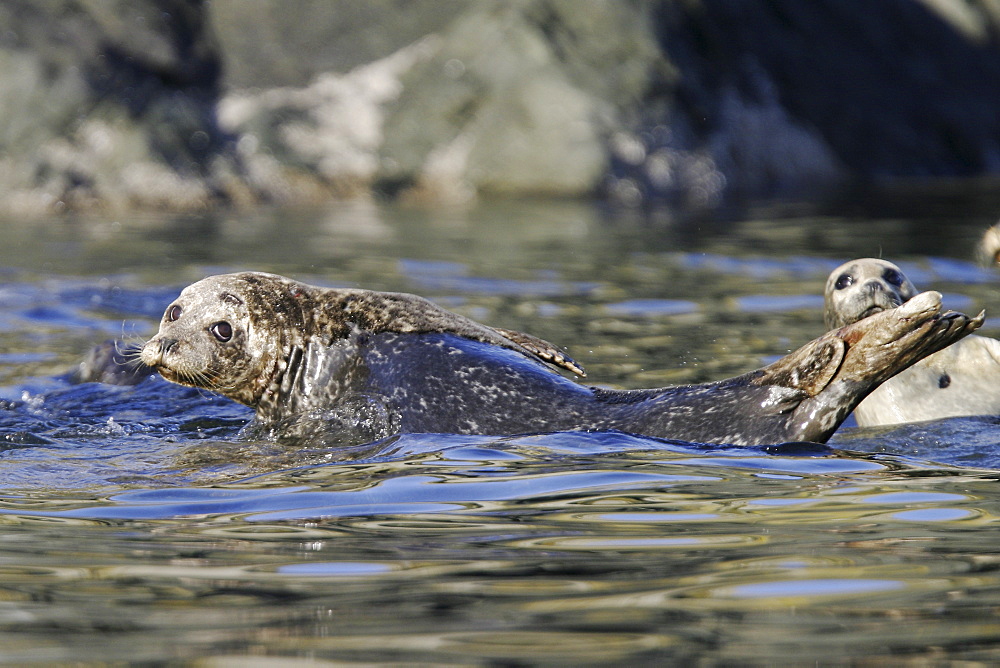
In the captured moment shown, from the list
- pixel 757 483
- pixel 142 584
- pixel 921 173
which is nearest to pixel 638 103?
pixel 921 173

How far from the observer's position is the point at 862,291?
566 cm

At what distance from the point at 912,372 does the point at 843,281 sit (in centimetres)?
52

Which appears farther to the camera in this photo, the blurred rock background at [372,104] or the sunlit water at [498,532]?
the blurred rock background at [372,104]

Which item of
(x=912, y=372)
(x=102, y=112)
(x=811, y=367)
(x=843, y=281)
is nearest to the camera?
(x=811, y=367)

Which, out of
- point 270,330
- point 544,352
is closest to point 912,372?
point 544,352

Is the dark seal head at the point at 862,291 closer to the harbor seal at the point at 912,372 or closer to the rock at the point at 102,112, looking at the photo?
the harbor seal at the point at 912,372

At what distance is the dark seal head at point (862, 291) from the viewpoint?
5.64m

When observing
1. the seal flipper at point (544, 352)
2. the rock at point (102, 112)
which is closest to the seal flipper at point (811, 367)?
the seal flipper at point (544, 352)

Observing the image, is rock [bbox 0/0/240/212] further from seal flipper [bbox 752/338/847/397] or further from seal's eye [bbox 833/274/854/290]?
seal flipper [bbox 752/338/847/397]

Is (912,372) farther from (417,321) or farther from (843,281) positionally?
(417,321)

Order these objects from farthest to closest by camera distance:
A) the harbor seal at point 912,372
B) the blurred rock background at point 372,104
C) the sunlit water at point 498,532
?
1. the blurred rock background at point 372,104
2. the harbor seal at point 912,372
3. the sunlit water at point 498,532

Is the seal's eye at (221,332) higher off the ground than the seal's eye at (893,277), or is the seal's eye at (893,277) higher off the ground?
the seal's eye at (893,277)

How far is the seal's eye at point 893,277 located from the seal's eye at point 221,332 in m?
2.97

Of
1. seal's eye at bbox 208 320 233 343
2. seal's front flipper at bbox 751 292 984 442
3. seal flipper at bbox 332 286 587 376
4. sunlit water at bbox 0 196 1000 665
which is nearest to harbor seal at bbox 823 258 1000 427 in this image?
sunlit water at bbox 0 196 1000 665
